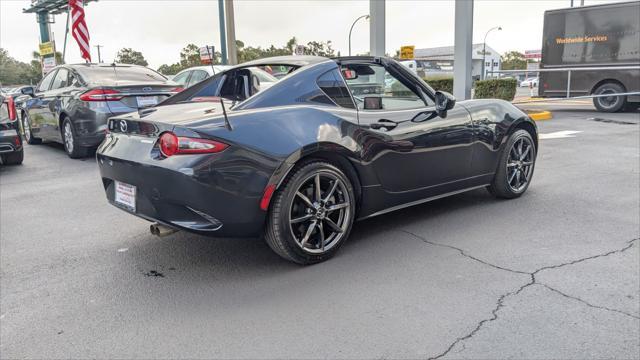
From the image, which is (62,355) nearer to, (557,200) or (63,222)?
(63,222)

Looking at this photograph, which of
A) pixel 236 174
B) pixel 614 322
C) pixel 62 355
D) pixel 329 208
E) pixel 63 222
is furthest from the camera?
pixel 63 222

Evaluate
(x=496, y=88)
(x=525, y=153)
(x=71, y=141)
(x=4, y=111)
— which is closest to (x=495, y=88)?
(x=496, y=88)

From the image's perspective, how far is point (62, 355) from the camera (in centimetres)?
266

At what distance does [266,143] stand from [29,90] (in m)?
7.65

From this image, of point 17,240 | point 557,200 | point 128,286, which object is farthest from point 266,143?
point 557,200

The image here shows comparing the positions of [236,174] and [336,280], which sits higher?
[236,174]

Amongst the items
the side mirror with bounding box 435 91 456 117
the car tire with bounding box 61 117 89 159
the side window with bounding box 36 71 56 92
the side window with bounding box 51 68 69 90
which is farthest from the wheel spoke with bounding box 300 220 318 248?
the side window with bounding box 36 71 56 92

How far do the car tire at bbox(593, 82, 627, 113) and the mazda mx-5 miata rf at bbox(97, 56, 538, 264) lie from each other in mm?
12343

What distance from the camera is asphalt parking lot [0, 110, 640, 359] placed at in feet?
8.84

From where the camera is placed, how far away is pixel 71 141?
Answer: 8.41 meters

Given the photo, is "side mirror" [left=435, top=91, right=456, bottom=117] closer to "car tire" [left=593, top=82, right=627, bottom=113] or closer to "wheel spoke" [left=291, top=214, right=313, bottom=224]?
"wheel spoke" [left=291, top=214, right=313, bottom=224]

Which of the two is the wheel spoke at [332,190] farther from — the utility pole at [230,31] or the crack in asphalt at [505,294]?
the utility pole at [230,31]

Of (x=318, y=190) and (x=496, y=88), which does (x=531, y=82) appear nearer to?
(x=496, y=88)

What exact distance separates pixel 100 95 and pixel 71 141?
3.81 ft
